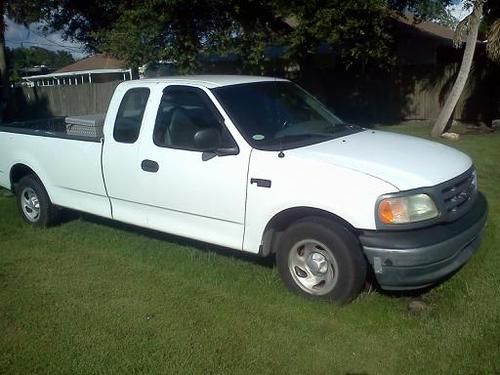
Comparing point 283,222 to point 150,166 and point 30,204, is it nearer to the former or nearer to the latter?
point 150,166

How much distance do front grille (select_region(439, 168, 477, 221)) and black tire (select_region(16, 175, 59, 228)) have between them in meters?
4.50

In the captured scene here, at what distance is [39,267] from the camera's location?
213 inches

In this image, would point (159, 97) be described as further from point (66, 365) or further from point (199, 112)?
point (66, 365)

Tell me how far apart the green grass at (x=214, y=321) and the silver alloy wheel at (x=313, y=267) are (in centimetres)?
14

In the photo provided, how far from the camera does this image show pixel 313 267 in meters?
4.30

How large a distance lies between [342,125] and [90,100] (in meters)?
20.4

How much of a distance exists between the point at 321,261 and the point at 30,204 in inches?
161

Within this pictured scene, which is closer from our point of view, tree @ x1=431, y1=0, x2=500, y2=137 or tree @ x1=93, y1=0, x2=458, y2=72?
tree @ x1=93, y1=0, x2=458, y2=72

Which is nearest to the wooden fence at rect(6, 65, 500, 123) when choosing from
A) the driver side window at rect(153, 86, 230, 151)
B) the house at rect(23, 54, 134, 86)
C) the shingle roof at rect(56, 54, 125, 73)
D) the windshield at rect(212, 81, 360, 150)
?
the windshield at rect(212, 81, 360, 150)

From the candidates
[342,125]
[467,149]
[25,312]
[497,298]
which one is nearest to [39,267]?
[25,312]

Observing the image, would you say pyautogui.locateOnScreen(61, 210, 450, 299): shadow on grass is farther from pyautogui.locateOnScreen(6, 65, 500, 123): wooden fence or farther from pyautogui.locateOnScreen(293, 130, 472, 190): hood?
pyautogui.locateOnScreen(6, 65, 500, 123): wooden fence

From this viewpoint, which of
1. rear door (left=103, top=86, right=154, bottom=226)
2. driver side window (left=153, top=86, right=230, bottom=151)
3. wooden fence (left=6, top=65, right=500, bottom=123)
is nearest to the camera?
driver side window (left=153, top=86, right=230, bottom=151)

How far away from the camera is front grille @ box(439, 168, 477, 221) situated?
3.96 m

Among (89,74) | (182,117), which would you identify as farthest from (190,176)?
(89,74)
